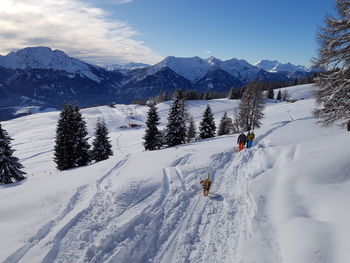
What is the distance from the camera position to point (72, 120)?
3014 centimetres

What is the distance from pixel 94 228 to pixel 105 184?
4009 mm

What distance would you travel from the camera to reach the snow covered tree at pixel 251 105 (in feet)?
132

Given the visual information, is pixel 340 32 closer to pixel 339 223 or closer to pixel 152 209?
pixel 339 223

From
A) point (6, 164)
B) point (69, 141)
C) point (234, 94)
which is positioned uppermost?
point (234, 94)

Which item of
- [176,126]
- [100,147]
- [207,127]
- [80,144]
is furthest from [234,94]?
[80,144]

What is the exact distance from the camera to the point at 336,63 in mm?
13391

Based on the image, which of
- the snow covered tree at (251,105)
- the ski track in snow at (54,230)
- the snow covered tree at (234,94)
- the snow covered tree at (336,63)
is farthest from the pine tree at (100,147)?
the snow covered tree at (234,94)

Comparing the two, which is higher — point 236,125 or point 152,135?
point 236,125

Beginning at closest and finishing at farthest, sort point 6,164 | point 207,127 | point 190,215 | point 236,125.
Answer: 1. point 190,215
2. point 6,164
3. point 207,127
4. point 236,125

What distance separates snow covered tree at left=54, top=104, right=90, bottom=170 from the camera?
1159 inches

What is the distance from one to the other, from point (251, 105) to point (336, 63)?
2764 centimetres

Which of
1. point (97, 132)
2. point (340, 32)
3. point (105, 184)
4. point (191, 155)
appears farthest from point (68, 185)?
point (97, 132)

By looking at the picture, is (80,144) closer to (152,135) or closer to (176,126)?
(152,135)

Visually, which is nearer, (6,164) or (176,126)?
(6,164)
